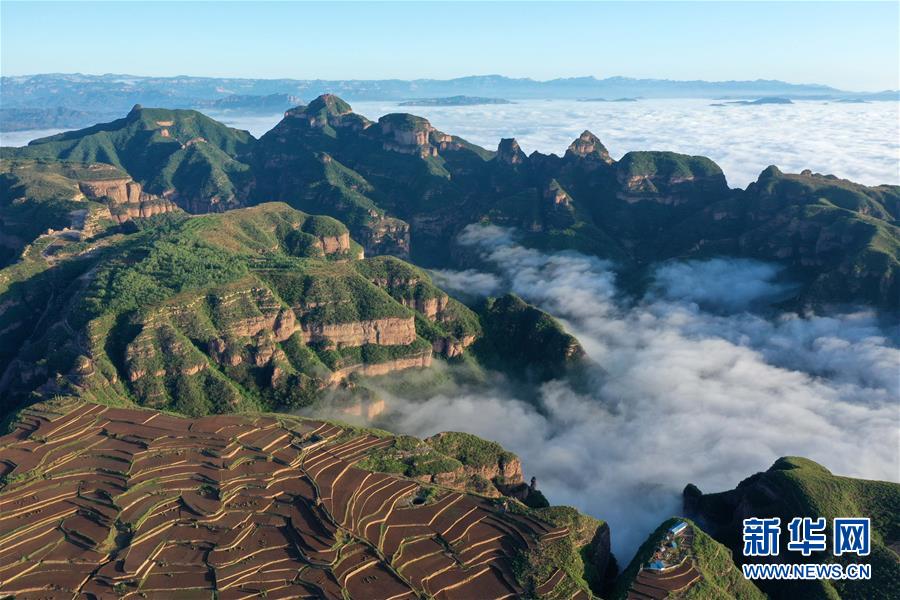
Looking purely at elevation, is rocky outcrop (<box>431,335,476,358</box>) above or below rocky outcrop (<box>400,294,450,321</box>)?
below

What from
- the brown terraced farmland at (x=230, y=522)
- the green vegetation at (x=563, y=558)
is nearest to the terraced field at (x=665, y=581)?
the green vegetation at (x=563, y=558)

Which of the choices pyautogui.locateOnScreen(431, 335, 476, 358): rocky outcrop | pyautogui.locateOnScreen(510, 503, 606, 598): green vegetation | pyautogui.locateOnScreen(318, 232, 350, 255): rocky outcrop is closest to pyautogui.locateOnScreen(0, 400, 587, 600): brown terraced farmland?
pyautogui.locateOnScreen(510, 503, 606, 598): green vegetation

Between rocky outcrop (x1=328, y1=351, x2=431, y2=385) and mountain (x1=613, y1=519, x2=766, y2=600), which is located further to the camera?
rocky outcrop (x1=328, y1=351, x2=431, y2=385)

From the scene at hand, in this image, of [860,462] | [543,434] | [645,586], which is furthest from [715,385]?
[645,586]

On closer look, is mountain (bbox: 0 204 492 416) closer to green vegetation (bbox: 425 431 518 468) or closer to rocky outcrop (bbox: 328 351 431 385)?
rocky outcrop (bbox: 328 351 431 385)

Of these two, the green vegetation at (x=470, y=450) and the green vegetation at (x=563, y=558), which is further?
the green vegetation at (x=470, y=450)

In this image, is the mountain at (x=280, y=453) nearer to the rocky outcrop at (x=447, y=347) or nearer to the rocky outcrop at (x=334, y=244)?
the rocky outcrop at (x=447, y=347)
